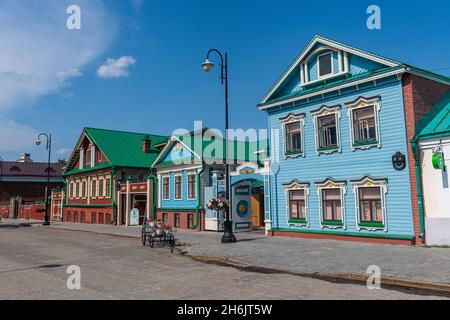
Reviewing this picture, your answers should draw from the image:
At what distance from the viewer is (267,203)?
21438mm

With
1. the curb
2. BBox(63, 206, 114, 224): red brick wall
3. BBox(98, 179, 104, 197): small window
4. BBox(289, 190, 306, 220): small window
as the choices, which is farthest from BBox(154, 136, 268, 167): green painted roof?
the curb

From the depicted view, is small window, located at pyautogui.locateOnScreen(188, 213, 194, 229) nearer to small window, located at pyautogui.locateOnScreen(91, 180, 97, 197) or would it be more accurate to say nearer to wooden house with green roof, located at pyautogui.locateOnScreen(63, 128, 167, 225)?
wooden house with green roof, located at pyautogui.locateOnScreen(63, 128, 167, 225)

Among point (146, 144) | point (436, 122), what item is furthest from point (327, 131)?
point (146, 144)

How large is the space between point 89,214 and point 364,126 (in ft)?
99.4

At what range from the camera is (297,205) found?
20016mm

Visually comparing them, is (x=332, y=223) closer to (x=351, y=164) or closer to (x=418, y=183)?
(x=351, y=164)

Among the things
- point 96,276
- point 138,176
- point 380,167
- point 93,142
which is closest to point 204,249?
point 96,276

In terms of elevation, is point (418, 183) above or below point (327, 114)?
below

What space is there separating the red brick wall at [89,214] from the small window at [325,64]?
2353 centimetres

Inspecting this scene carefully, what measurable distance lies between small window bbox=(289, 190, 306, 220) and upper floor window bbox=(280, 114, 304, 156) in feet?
6.69

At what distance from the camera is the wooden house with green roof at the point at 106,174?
34625 mm

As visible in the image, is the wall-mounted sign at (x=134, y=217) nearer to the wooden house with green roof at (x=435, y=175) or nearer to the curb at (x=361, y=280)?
the curb at (x=361, y=280)

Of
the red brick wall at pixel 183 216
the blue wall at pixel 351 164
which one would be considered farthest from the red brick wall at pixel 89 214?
the blue wall at pixel 351 164
